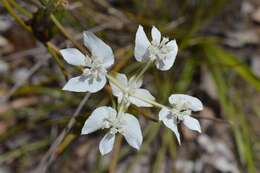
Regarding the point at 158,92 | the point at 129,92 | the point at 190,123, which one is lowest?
the point at 158,92

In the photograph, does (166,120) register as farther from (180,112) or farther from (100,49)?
(100,49)

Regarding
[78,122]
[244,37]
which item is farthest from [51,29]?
[244,37]

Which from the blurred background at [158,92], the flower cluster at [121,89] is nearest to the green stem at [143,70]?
the flower cluster at [121,89]

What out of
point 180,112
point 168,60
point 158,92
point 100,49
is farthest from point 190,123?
point 158,92

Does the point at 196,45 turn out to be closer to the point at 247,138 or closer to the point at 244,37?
the point at 244,37

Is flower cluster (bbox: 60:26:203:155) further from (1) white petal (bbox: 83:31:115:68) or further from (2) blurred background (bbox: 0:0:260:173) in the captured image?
(2) blurred background (bbox: 0:0:260:173)

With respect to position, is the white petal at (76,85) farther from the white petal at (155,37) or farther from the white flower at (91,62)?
the white petal at (155,37)

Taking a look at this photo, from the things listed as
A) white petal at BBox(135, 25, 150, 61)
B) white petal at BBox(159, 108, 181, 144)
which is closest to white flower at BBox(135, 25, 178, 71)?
white petal at BBox(135, 25, 150, 61)
